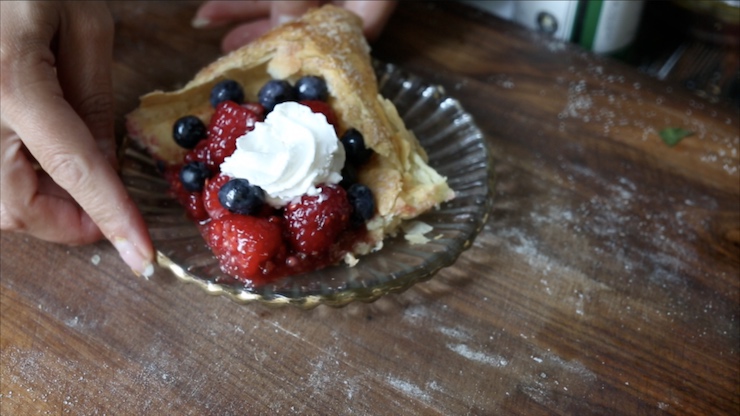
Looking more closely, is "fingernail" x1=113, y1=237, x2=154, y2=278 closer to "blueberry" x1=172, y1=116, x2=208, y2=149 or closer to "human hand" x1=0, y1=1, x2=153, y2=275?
"human hand" x1=0, y1=1, x2=153, y2=275

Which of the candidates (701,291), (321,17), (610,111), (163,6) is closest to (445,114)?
(321,17)

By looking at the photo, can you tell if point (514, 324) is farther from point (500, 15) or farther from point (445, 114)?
point (500, 15)

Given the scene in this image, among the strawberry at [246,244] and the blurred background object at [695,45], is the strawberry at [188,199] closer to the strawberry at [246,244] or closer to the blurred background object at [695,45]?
the strawberry at [246,244]

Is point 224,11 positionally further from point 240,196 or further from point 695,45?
point 695,45

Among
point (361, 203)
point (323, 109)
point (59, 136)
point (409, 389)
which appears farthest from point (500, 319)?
point (59, 136)

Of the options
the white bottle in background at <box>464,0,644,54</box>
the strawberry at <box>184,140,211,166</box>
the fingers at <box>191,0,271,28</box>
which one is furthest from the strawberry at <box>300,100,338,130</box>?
the white bottle in background at <box>464,0,644,54</box>

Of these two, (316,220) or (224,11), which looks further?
(224,11)
